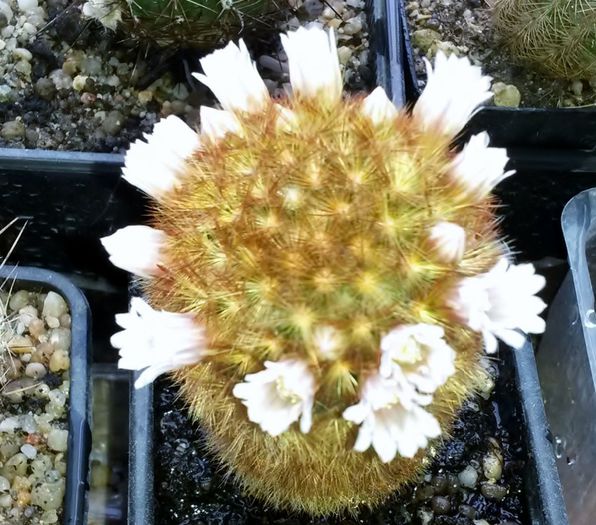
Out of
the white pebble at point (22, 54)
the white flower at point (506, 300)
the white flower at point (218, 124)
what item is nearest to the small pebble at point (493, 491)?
the white flower at point (506, 300)

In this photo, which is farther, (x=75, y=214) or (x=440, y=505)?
(x=75, y=214)

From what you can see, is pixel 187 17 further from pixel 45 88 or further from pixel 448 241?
pixel 448 241

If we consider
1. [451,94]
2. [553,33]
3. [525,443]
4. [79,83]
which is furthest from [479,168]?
[79,83]

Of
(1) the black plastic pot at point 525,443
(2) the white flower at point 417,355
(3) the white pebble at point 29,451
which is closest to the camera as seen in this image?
(2) the white flower at point 417,355

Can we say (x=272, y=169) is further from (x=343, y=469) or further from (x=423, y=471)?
(x=423, y=471)

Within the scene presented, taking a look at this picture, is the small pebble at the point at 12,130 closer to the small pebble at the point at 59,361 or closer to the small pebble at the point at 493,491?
the small pebble at the point at 59,361

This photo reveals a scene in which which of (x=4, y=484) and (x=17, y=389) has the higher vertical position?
(x=17, y=389)

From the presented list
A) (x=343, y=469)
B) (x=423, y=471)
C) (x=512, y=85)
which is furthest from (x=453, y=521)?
(x=512, y=85)

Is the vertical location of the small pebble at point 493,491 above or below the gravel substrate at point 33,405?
below
